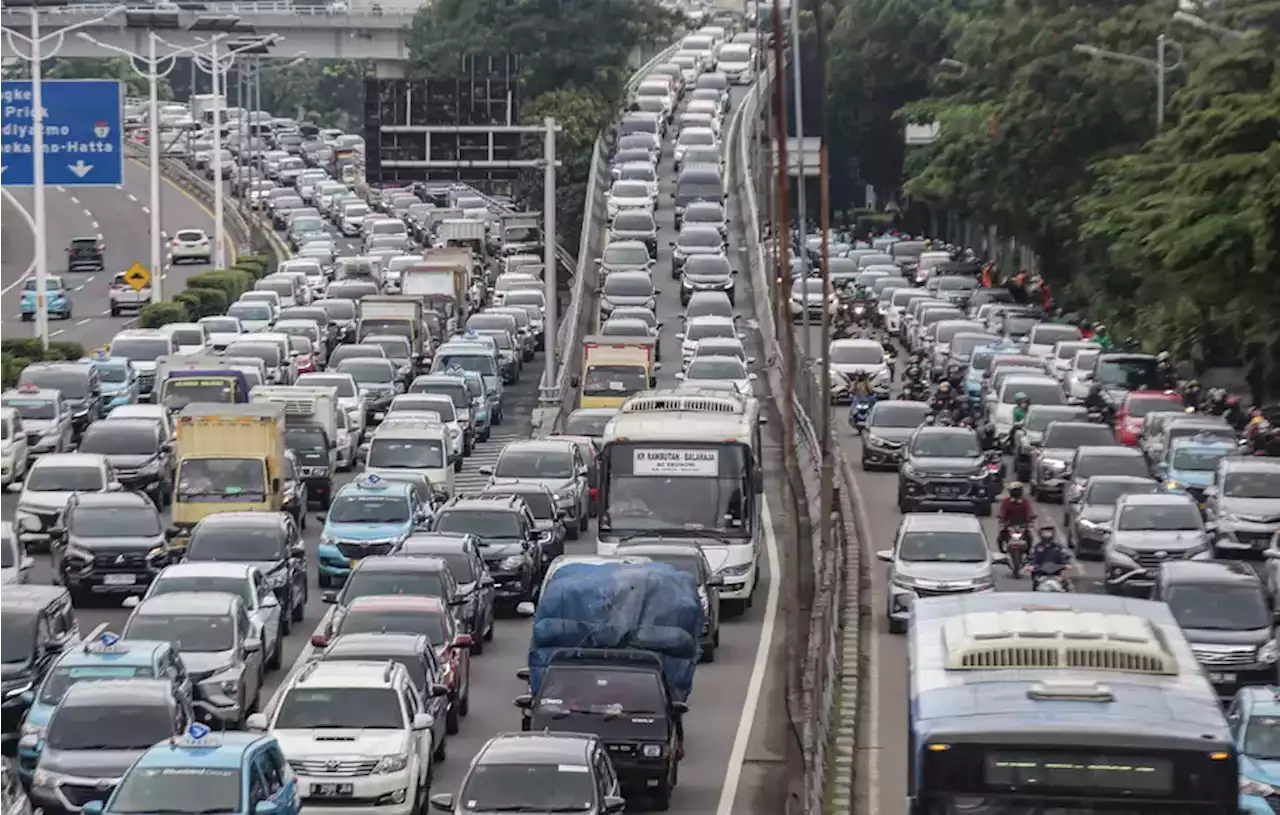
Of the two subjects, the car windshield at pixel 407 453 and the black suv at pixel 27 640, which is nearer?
the black suv at pixel 27 640

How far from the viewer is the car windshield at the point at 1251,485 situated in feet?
141

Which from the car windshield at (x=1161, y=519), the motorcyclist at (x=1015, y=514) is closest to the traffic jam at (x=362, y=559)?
the motorcyclist at (x=1015, y=514)

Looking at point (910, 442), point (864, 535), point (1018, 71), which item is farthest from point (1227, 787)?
point (1018, 71)

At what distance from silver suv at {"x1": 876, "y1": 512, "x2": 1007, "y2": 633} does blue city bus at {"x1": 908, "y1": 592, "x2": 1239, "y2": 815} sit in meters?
18.7

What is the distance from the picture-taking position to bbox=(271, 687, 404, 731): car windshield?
26016mm

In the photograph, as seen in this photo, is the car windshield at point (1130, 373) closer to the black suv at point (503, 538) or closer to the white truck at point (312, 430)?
the white truck at point (312, 430)

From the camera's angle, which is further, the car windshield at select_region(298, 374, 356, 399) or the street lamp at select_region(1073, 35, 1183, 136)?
the street lamp at select_region(1073, 35, 1183, 136)

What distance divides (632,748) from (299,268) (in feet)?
195

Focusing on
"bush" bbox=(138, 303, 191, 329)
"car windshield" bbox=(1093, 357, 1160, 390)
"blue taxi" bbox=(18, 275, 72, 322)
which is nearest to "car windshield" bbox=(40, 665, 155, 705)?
"car windshield" bbox=(1093, 357, 1160, 390)

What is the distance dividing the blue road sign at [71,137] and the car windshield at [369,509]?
91.8 feet

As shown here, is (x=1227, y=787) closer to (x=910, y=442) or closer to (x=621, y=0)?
(x=910, y=442)

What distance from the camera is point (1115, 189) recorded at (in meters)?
69.8

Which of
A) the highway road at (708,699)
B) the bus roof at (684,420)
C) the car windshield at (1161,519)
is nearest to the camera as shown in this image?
the highway road at (708,699)

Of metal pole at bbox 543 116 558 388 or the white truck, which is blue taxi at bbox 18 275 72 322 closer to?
metal pole at bbox 543 116 558 388
